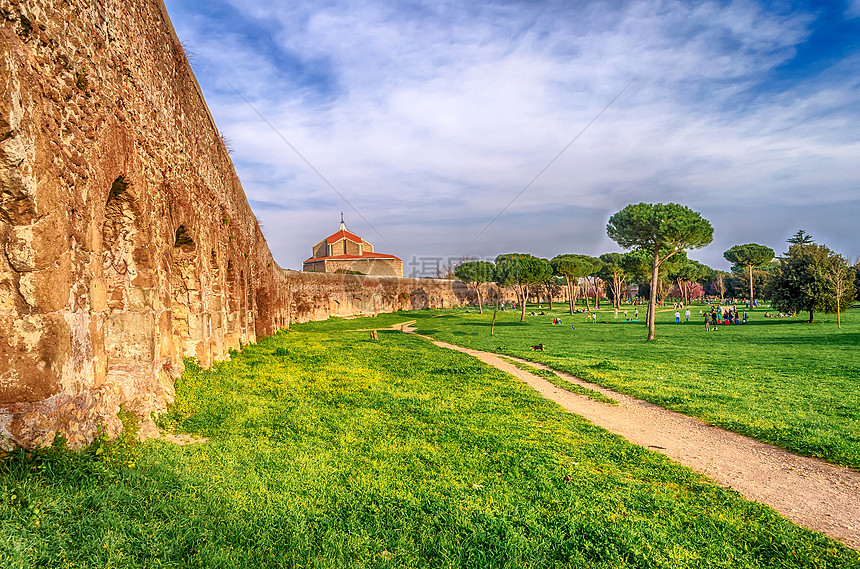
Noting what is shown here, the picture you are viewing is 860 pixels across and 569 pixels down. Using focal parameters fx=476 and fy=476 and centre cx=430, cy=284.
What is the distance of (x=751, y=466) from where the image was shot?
5.77m

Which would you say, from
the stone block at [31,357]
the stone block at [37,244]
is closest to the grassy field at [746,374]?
the stone block at [31,357]

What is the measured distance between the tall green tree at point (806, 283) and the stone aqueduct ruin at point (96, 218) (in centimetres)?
3210

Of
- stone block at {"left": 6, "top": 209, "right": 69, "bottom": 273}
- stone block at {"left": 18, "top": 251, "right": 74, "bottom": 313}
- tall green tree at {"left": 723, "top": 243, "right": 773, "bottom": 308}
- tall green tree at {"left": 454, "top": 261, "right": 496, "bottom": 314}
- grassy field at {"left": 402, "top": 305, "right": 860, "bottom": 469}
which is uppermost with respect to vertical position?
tall green tree at {"left": 723, "top": 243, "right": 773, "bottom": 308}

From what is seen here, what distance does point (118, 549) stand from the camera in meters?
3.04

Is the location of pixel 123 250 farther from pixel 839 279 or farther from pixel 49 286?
pixel 839 279

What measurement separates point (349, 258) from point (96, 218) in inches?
2214

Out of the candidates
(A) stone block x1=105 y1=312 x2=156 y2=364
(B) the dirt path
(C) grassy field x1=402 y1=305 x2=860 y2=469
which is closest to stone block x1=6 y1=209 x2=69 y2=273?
(A) stone block x1=105 y1=312 x2=156 y2=364

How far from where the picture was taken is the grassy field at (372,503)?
3.23 m

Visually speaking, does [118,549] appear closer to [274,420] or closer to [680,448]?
[274,420]

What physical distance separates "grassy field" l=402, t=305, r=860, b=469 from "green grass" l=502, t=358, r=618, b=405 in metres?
0.68

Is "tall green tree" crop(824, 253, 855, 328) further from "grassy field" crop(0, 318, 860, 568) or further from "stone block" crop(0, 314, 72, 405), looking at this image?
"stone block" crop(0, 314, 72, 405)

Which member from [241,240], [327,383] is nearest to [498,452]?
[327,383]

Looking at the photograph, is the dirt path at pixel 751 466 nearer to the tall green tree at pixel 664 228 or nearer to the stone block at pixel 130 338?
the stone block at pixel 130 338

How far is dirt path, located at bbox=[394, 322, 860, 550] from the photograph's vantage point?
4.47 metres
